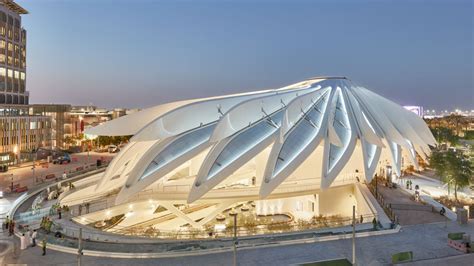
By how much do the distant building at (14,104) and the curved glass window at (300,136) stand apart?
46520 mm

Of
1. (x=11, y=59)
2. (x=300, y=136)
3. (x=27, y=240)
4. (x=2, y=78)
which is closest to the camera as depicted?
(x=27, y=240)

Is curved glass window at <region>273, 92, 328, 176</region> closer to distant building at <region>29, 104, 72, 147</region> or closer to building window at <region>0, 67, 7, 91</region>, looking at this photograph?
building window at <region>0, 67, 7, 91</region>

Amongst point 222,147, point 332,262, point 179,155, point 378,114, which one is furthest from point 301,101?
point 332,262

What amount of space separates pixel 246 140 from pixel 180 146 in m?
4.85

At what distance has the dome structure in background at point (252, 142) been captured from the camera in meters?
24.5

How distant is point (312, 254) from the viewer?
19.0 metres

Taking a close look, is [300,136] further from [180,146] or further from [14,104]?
[14,104]

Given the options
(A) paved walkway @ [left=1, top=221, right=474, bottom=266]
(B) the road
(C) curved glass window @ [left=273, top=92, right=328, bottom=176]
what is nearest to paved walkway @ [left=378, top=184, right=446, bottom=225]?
(A) paved walkway @ [left=1, top=221, right=474, bottom=266]

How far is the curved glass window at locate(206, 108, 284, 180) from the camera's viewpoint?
81.1ft

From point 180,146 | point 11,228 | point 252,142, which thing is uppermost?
point 252,142

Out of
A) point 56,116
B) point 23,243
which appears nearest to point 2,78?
point 56,116

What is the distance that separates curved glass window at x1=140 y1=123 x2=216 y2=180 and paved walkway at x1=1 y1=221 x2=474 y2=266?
7.30 metres

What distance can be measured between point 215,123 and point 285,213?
10.6 metres

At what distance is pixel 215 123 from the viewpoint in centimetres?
2894
